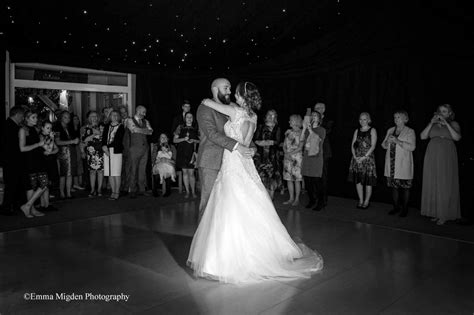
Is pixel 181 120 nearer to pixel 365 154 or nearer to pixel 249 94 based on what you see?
pixel 365 154

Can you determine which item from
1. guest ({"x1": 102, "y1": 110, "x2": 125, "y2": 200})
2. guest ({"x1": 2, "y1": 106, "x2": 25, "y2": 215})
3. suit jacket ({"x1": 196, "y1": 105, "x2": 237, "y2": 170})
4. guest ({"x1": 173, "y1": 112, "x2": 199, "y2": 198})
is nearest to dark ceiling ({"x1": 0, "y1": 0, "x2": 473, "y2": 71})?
guest ({"x1": 102, "y1": 110, "x2": 125, "y2": 200})

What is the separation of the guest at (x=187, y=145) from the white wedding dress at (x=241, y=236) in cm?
324

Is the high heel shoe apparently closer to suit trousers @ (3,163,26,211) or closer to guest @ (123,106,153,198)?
suit trousers @ (3,163,26,211)

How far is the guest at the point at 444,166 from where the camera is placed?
494 centimetres

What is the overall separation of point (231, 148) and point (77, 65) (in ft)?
14.0

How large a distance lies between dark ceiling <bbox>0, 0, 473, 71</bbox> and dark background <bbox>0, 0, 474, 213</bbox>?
2cm

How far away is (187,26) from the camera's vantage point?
5.96 metres

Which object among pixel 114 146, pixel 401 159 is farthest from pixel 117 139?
pixel 401 159

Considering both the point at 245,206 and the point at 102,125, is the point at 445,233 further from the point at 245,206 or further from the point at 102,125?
the point at 102,125

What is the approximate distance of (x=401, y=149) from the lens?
17.4 feet

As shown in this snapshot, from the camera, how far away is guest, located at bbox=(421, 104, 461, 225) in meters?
4.94

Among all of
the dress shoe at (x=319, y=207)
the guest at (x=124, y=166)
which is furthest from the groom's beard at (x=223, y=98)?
the guest at (x=124, y=166)

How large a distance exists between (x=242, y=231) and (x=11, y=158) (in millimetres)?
3647

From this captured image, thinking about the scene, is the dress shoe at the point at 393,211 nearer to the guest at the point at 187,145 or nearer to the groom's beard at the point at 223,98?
the guest at the point at 187,145
